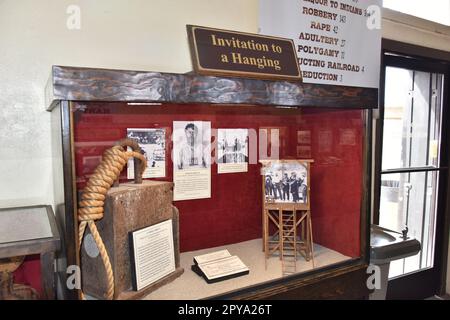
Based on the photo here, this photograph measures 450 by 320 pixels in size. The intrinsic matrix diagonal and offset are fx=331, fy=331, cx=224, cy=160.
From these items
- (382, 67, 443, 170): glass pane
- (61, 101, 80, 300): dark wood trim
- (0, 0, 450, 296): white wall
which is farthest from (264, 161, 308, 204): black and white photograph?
(382, 67, 443, 170): glass pane

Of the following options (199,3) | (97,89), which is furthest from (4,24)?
(199,3)

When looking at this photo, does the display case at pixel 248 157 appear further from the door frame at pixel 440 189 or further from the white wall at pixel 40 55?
the door frame at pixel 440 189

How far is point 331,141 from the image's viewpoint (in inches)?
61.8

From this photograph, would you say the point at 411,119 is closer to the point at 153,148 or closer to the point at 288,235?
the point at 288,235

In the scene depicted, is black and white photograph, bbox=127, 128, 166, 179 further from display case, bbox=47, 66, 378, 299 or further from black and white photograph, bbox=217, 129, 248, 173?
black and white photograph, bbox=217, 129, 248, 173

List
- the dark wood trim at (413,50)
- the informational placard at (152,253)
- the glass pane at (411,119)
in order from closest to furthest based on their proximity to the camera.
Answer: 1. the informational placard at (152,253)
2. the dark wood trim at (413,50)
3. the glass pane at (411,119)

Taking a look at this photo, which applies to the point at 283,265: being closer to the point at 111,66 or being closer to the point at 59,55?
the point at 111,66

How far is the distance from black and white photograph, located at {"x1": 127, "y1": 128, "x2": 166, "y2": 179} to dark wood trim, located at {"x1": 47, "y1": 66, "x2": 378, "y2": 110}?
35 centimetres

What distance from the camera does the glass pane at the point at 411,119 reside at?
2.58 meters

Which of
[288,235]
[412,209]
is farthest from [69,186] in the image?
[412,209]

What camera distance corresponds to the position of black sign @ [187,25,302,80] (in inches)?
45.3

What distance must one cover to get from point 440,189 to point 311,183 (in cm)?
209

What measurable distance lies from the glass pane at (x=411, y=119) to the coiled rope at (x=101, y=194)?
6.98ft

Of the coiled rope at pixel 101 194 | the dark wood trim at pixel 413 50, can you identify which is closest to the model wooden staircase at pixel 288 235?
the coiled rope at pixel 101 194
